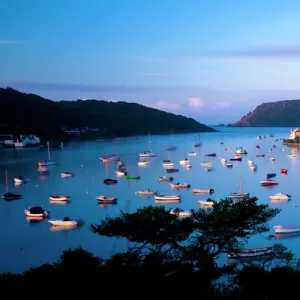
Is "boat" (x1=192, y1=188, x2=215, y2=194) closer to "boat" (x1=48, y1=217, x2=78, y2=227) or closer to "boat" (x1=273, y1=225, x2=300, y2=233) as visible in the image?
"boat" (x1=273, y1=225, x2=300, y2=233)

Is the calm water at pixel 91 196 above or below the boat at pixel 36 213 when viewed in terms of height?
below

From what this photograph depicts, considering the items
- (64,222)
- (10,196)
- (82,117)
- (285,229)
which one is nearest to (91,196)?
(10,196)

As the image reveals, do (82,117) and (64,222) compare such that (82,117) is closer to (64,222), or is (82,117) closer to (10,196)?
(10,196)

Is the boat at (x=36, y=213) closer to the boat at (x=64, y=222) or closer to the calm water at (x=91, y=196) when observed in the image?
the calm water at (x=91, y=196)

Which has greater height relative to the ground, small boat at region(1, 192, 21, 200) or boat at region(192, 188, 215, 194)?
small boat at region(1, 192, 21, 200)

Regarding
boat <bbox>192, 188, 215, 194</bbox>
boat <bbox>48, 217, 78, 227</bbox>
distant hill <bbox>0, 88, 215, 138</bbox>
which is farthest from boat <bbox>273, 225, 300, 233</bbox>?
distant hill <bbox>0, 88, 215, 138</bbox>

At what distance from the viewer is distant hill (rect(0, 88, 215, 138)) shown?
49.6 meters

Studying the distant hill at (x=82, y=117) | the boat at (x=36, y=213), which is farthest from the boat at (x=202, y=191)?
the distant hill at (x=82, y=117)

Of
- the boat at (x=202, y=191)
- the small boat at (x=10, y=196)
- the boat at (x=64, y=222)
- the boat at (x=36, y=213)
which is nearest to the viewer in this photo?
the boat at (x=64, y=222)

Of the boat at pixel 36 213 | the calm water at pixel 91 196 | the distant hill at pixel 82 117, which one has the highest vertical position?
the distant hill at pixel 82 117

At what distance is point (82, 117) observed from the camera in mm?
64375

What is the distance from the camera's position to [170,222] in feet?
17.1

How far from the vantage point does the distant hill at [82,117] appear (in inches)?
1954

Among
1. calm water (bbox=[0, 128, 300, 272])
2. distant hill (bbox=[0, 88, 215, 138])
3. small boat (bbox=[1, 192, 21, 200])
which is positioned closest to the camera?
calm water (bbox=[0, 128, 300, 272])
